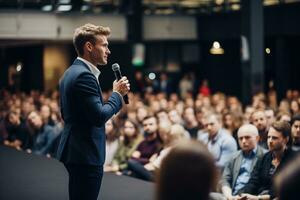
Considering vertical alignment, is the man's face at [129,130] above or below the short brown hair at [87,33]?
below

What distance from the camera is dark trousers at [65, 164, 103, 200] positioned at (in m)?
3.86

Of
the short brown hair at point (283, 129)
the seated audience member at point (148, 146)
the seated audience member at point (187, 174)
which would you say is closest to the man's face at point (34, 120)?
the seated audience member at point (148, 146)

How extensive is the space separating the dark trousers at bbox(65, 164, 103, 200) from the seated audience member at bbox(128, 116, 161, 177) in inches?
214

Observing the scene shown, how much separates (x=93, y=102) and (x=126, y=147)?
20.9 ft

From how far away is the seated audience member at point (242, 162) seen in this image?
6832mm

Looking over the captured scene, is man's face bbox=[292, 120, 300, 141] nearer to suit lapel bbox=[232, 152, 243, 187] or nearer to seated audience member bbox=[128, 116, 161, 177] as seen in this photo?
suit lapel bbox=[232, 152, 243, 187]

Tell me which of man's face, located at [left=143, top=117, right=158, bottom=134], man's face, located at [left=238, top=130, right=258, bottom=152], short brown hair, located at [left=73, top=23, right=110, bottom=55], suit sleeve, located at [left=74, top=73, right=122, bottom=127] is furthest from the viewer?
man's face, located at [left=143, top=117, right=158, bottom=134]

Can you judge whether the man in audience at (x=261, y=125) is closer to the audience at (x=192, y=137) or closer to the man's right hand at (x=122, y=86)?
the audience at (x=192, y=137)

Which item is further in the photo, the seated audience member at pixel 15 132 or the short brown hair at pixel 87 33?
the seated audience member at pixel 15 132

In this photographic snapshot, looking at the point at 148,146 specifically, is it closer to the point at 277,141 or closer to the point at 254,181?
the point at 254,181

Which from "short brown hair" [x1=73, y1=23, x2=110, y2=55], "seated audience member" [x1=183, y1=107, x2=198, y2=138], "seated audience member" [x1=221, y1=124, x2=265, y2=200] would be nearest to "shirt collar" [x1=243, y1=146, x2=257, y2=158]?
"seated audience member" [x1=221, y1=124, x2=265, y2=200]

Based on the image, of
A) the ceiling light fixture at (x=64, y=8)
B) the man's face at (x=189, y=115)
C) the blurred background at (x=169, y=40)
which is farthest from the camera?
the ceiling light fixture at (x=64, y=8)

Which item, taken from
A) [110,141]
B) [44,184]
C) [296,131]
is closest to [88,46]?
[44,184]

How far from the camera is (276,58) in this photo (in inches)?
838
